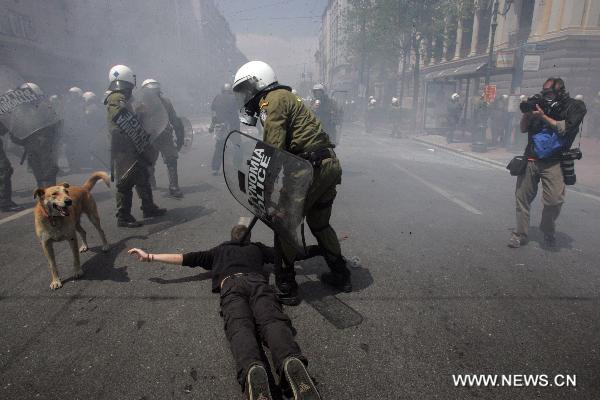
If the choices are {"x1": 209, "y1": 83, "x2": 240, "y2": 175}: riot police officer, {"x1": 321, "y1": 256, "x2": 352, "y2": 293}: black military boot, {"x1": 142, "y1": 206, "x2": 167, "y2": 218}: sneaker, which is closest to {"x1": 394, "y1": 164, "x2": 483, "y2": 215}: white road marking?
{"x1": 321, "y1": 256, "x2": 352, "y2": 293}: black military boot

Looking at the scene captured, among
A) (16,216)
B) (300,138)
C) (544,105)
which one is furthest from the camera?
(16,216)

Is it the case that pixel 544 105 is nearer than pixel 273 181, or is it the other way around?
pixel 273 181

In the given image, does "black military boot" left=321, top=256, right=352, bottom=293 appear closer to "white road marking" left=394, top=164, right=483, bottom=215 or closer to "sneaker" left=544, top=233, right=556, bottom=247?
"sneaker" left=544, top=233, right=556, bottom=247

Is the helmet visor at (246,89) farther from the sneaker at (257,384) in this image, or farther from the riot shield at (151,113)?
the riot shield at (151,113)

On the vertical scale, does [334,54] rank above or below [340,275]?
above

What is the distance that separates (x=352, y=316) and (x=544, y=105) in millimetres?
3439

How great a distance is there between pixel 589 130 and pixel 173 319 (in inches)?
720

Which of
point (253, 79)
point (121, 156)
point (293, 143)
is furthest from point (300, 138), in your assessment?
point (121, 156)

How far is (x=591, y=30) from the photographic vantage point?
15344 millimetres

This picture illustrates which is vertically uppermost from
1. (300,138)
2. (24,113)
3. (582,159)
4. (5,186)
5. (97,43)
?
(97,43)

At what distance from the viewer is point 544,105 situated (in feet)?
14.0

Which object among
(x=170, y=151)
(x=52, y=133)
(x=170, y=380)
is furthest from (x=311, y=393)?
(x=52, y=133)

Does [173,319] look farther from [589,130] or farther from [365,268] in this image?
[589,130]

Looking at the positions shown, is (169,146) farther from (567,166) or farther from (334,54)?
(334,54)
